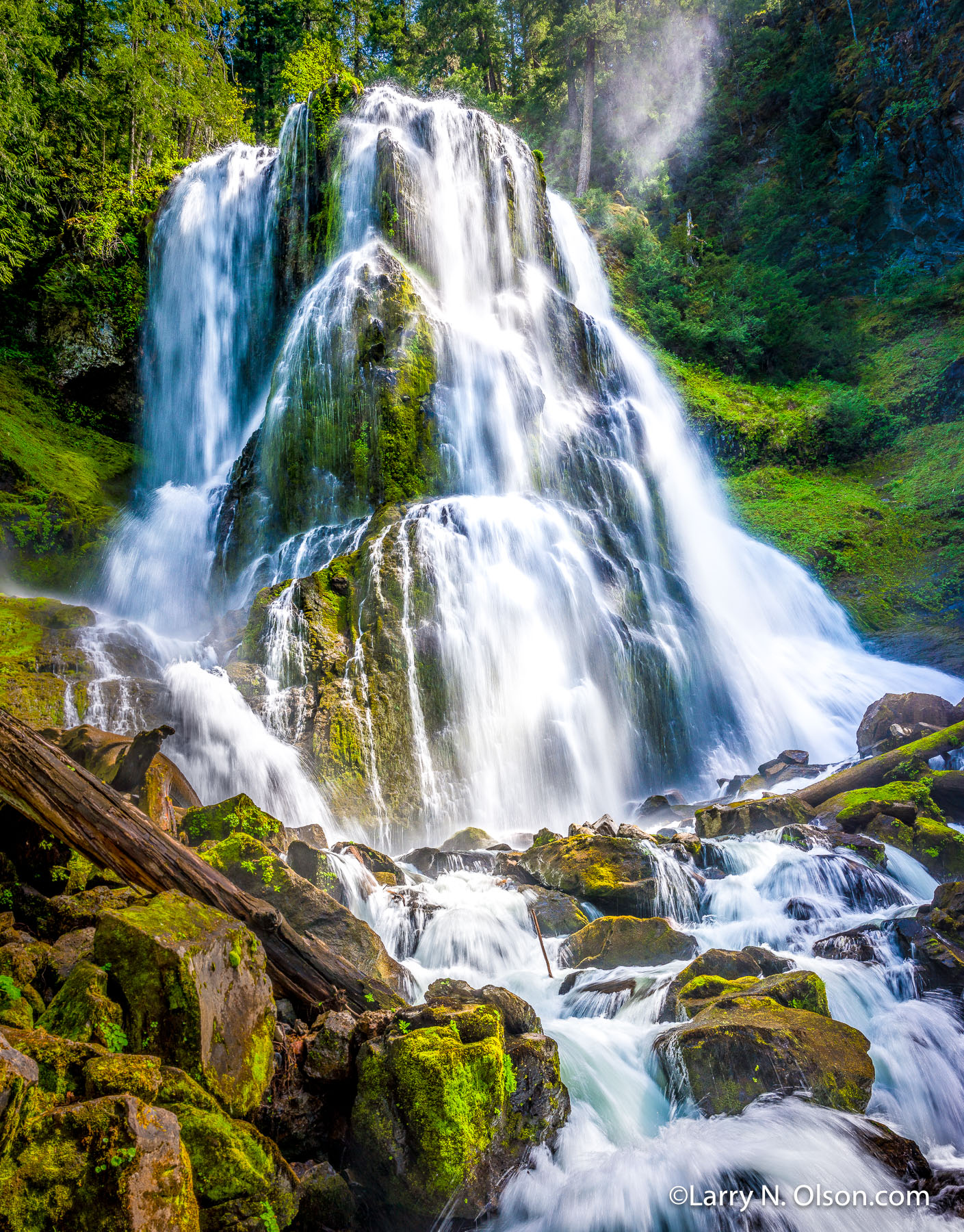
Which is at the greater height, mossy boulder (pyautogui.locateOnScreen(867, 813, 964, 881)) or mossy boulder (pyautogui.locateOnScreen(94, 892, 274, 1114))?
mossy boulder (pyautogui.locateOnScreen(94, 892, 274, 1114))

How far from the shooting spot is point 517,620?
42.6ft

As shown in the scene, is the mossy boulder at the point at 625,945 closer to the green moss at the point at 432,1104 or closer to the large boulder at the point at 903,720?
the green moss at the point at 432,1104

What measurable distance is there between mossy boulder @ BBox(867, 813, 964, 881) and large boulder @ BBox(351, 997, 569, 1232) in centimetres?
645

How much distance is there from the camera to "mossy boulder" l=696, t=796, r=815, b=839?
905 centimetres

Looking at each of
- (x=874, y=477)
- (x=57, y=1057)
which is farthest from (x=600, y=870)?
(x=874, y=477)

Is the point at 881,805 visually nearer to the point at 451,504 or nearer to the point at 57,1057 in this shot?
the point at 451,504

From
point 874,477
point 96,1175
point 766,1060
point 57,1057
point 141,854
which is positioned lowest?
point 766,1060

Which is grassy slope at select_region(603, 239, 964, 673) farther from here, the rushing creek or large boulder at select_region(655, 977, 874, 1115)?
large boulder at select_region(655, 977, 874, 1115)

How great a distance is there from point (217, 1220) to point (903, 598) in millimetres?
20757

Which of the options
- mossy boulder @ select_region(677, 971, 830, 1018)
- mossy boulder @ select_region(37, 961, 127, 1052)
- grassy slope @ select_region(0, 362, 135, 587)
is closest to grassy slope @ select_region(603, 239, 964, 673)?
mossy boulder @ select_region(677, 971, 830, 1018)

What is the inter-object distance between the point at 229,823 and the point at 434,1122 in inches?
130

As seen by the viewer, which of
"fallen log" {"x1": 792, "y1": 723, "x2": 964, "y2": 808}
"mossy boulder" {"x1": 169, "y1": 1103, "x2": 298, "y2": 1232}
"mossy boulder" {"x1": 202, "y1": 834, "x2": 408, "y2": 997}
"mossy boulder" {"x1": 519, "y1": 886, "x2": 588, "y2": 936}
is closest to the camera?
"mossy boulder" {"x1": 169, "y1": 1103, "x2": 298, "y2": 1232}

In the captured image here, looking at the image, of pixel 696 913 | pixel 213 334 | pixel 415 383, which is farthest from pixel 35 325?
pixel 696 913

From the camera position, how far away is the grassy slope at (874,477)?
18.5 metres
